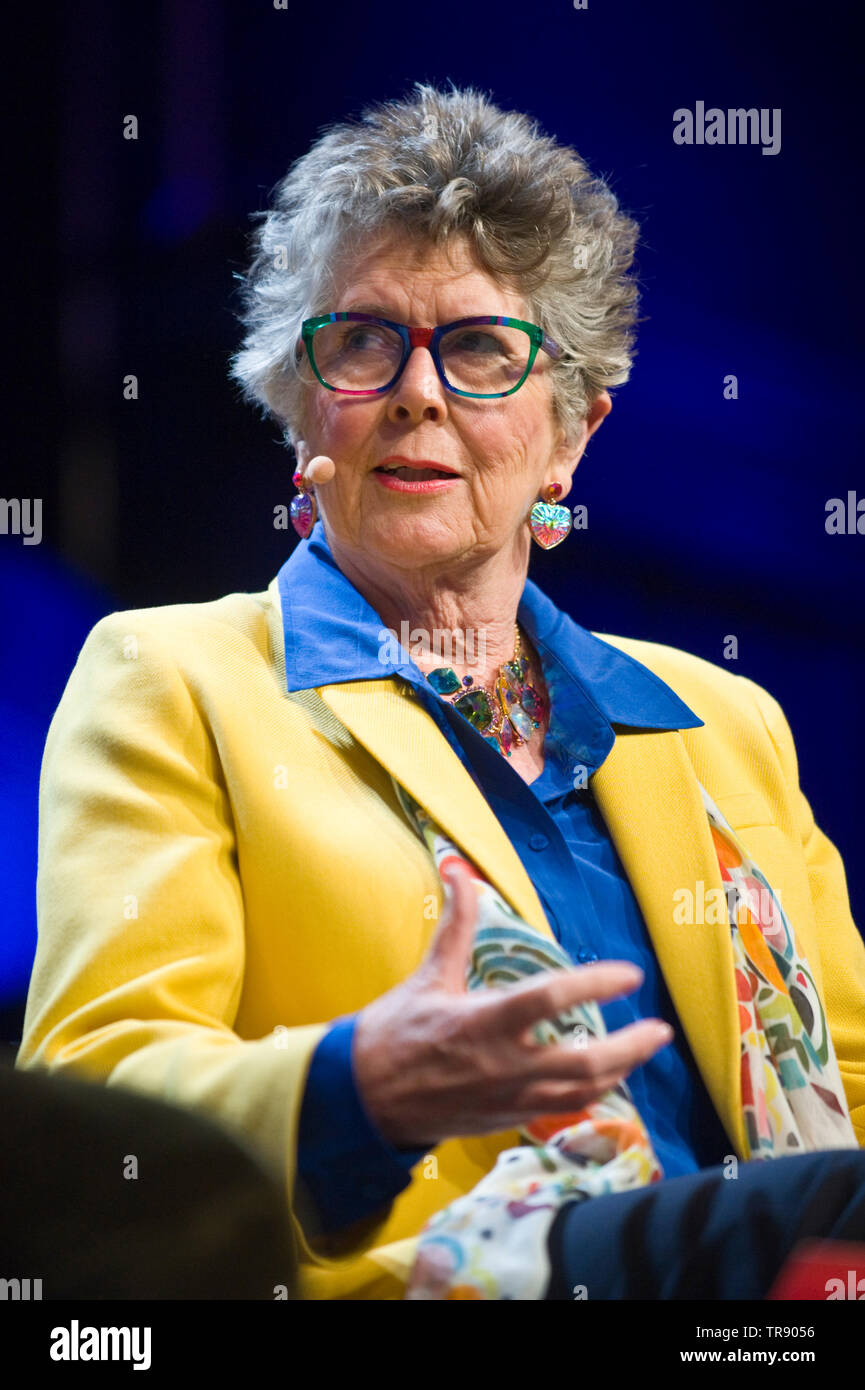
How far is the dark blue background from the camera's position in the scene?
1992 millimetres

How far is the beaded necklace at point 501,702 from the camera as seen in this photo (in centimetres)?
195

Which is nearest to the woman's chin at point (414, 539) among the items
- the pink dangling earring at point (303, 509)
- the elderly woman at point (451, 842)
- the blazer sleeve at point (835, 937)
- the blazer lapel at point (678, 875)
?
the elderly woman at point (451, 842)

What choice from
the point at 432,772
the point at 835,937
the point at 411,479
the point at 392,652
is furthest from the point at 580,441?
the point at 835,937

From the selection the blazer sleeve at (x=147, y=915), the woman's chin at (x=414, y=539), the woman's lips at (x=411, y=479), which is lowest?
the blazer sleeve at (x=147, y=915)

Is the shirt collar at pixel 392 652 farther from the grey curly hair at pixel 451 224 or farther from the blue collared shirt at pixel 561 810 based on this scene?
the grey curly hair at pixel 451 224

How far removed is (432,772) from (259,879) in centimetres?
25

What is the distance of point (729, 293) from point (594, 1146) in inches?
50.4

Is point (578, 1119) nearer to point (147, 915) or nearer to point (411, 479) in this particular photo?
point (147, 915)

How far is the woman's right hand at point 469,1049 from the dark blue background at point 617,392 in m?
0.66

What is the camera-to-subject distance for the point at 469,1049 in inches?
56.1

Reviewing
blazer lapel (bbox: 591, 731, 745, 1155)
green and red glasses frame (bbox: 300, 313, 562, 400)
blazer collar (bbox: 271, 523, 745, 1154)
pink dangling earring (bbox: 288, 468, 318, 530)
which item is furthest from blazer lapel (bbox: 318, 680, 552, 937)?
green and red glasses frame (bbox: 300, 313, 562, 400)

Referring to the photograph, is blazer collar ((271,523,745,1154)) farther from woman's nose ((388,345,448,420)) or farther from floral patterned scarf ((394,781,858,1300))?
woman's nose ((388,345,448,420))

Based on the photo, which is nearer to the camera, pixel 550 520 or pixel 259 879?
pixel 259 879

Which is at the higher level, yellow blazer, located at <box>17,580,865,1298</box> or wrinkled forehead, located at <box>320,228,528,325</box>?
wrinkled forehead, located at <box>320,228,528,325</box>
